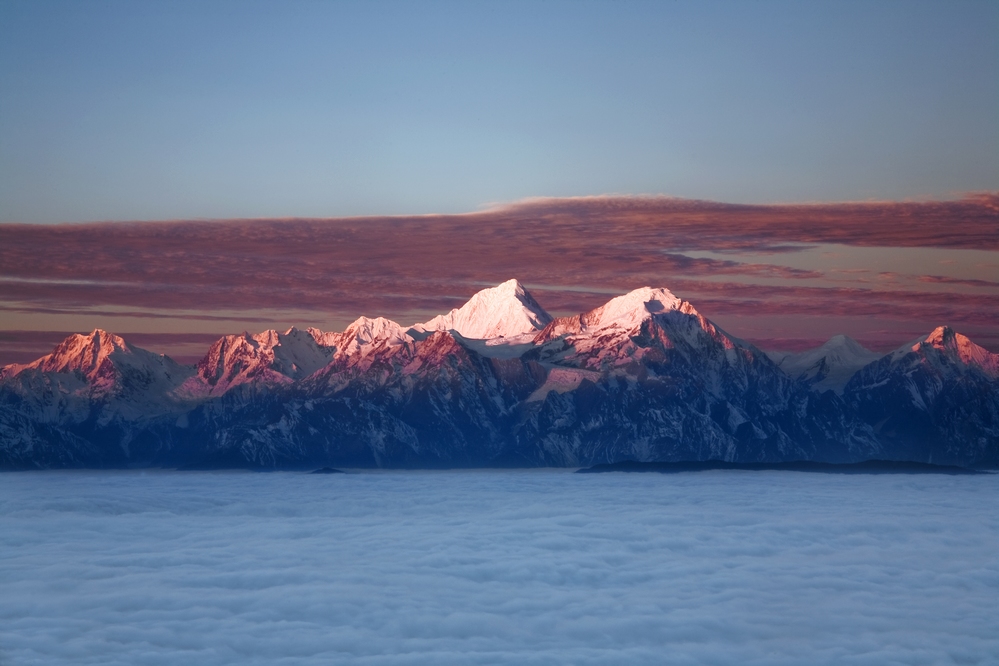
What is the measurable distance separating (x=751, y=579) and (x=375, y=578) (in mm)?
49710

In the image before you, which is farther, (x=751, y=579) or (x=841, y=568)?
(x=841, y=568)

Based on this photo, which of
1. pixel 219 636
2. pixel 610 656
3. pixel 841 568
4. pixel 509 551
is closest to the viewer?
pixel 610 656

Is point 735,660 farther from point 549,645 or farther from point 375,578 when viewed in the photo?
point 375,578

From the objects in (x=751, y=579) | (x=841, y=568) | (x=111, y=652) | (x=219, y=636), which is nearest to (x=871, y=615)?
(x=751, y=579)

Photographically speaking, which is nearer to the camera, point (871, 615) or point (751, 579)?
point (871, 615)

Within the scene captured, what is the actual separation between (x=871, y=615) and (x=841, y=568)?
32700 millimetres

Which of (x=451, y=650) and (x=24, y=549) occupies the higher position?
(x=451, y=650)

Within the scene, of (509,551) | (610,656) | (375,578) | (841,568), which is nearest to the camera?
(610,656)

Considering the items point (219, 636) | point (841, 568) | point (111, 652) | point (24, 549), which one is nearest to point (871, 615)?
point (841, 568)

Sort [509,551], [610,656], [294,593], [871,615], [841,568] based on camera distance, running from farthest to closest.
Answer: [509,551]
[841,568]
[294,593]
[871,615]
[610,656]

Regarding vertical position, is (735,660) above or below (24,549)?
above

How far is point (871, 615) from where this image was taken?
4491 inches

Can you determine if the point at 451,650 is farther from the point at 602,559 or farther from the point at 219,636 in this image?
the point at 602,559

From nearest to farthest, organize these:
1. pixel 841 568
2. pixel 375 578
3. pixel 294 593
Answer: pixel 294 593
pixel 375 578
pixel 841 568
